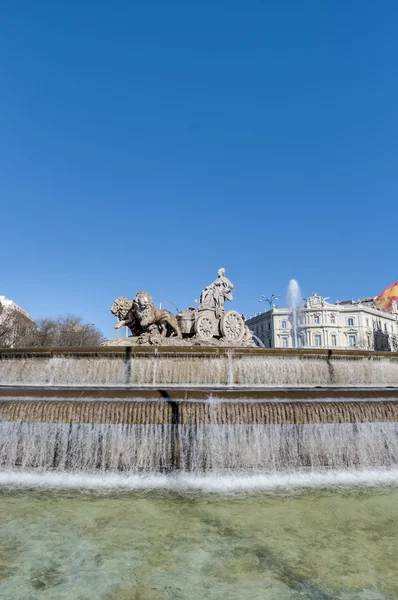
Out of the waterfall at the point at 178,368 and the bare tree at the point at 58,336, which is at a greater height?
the bare tree at the point at 58,336

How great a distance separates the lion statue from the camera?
1548cm

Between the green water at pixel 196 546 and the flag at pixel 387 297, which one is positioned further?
the flag at pixel 387 297

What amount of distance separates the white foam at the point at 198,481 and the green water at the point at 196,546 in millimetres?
371

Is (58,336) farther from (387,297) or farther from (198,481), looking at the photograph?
(387,297)

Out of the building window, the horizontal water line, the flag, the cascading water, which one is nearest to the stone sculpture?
the horizontal water line

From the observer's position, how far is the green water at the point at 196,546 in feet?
11.9

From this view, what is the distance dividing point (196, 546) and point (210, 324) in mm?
13048

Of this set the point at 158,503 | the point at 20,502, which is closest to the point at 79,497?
the point at 20,502

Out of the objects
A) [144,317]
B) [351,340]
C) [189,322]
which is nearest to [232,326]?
[189,322]

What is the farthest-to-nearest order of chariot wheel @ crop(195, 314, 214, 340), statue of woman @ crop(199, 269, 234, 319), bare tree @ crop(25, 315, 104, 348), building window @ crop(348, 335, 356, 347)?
building window @ crop(348, 335, 356, 347)
bare tree @ crop(25, 315, 104, 348)
statue of woman @ crop(199, 269, 234, 319)
chariot wheel @ crop(195, 314, 214, 340)

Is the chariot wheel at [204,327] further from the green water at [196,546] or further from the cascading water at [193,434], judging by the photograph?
the green water at [196,546]

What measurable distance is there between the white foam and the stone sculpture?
8.33 m

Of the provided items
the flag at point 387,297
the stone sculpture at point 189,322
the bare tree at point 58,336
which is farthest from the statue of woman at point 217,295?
the flag at point 387,297

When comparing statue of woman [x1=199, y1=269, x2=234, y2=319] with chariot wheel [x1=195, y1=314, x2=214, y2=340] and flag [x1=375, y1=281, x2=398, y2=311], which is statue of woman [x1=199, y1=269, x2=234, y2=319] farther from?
flag [x1=375, y1=281, x2=398, y2=311]
